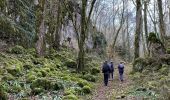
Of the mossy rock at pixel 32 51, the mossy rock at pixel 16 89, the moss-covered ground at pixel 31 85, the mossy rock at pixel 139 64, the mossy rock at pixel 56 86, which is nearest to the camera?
the moss-covered ground at pixel 31 85

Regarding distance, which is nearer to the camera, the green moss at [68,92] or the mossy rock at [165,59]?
the green moss at [68,92]

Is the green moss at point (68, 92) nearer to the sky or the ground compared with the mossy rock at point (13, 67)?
nearer to the ground

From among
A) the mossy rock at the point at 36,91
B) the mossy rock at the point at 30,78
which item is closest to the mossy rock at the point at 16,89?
the mossy rock at the point at 36,91

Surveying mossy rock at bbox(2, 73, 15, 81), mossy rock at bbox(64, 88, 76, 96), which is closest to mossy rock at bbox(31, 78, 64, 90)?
mossy rock at bbox(64, 88, 76, 96)

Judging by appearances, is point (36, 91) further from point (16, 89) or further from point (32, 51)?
point (32, 51)

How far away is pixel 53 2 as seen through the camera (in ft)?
97.3

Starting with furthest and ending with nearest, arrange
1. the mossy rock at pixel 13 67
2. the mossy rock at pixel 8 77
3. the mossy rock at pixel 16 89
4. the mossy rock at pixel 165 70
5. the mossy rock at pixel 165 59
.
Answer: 1. the mossy rock at pixel 165 59
2. the mossy rock at pixel 165 70
3. the mossy rock at pixel 13 67
4. the mossy rock at pixel 8 77
5. the mossy rock at pixel 16 89

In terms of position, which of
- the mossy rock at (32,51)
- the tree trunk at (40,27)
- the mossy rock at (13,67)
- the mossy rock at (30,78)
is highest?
the tree trunk at (40,27)

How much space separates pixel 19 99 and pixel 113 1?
49.0m

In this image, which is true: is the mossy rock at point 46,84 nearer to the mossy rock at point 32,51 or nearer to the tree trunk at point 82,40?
the tree trunk at point 82,40

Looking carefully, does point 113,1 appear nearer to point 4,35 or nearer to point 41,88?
point 4,35

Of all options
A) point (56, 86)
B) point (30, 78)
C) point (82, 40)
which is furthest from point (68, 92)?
point (82, 40)

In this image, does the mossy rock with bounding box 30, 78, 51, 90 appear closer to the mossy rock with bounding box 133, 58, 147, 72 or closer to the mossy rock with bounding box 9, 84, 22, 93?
the mossy rock with bounding box 9, 84, 22, 93

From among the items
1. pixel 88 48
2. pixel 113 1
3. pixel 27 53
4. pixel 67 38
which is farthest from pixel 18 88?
pixel 113 1
